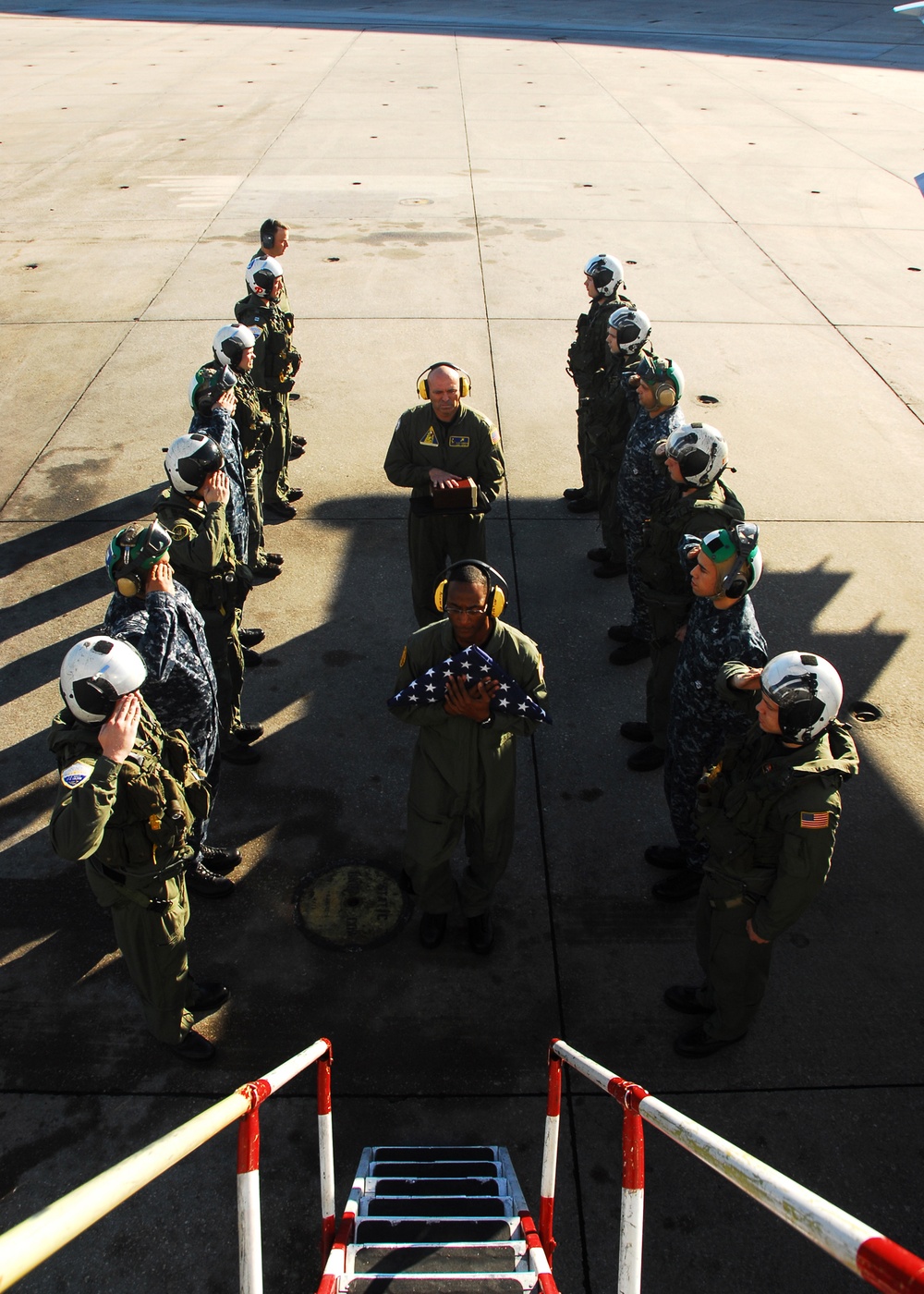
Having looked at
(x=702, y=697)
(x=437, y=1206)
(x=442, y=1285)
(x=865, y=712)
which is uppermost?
(x=702, y=697)

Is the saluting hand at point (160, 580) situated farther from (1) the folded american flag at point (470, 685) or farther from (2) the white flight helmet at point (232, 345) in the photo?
(2) the white flight helmet at point (232, 345)

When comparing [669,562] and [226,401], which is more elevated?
[226,401]

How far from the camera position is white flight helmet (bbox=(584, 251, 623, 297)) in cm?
720

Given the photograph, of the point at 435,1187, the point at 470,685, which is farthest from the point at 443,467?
the point at 435,1187

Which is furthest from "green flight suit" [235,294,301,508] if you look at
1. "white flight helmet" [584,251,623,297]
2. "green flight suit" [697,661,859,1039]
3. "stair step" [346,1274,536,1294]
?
"stair step" [346,1274,536,1294]

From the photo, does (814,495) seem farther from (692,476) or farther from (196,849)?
(196,849)

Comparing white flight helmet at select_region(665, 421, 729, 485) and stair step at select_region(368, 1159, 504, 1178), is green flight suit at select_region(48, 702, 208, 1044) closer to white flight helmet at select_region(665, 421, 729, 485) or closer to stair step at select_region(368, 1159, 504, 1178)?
stair step at select_region(368, 1159, 504, 1178)

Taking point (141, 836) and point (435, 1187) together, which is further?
point (141, 836)

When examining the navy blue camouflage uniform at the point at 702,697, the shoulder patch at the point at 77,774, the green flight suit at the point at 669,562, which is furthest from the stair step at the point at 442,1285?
the green flight suit at the point at 669,562

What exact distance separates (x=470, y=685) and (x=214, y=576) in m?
1.90

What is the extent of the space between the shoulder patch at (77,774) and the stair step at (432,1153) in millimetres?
1677

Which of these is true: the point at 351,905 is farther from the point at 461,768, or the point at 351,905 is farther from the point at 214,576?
the point at 214,576

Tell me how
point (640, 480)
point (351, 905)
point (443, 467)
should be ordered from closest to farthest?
point (351, 905), point (443, 467), point (640, 480)

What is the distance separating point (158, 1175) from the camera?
5.88ft
